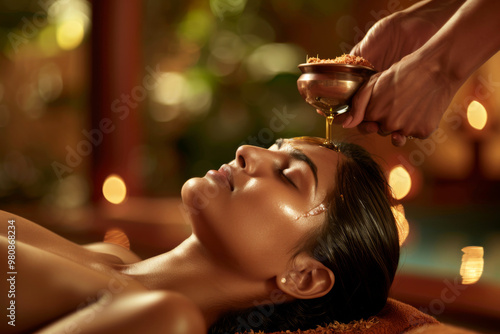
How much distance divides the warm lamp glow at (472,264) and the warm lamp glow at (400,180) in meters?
1.41

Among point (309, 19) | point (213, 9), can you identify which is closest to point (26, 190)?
point (213, 9)

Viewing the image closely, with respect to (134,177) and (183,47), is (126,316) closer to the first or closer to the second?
(134,177)

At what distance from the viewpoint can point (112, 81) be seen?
4.18 metres

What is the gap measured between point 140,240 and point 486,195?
2556 millimetres

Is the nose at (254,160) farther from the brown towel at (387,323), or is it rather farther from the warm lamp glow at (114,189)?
the warm lamp glow at (114,189)

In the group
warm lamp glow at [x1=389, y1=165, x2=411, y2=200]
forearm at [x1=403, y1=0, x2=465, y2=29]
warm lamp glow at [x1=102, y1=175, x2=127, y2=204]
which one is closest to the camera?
forearm at [x1=403, y1=0, x2=465, y2=29]

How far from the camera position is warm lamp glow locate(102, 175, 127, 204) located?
4.26 metres

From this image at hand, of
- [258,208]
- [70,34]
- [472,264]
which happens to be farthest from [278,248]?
[70,34]

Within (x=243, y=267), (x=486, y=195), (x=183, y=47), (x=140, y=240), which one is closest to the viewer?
(x=243, y=267)

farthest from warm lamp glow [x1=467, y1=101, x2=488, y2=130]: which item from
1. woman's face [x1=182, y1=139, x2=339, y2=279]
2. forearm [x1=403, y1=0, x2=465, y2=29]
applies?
woman's face [x1=182, y1=139, x2=339, y2=279]

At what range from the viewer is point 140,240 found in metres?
3.41

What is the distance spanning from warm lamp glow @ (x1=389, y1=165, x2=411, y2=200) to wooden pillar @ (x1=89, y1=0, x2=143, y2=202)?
200 centimetres

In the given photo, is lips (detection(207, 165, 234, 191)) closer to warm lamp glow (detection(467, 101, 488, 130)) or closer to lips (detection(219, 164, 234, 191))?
lips (detection(219, 164, 234, 191))

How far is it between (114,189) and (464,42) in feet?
10.5
